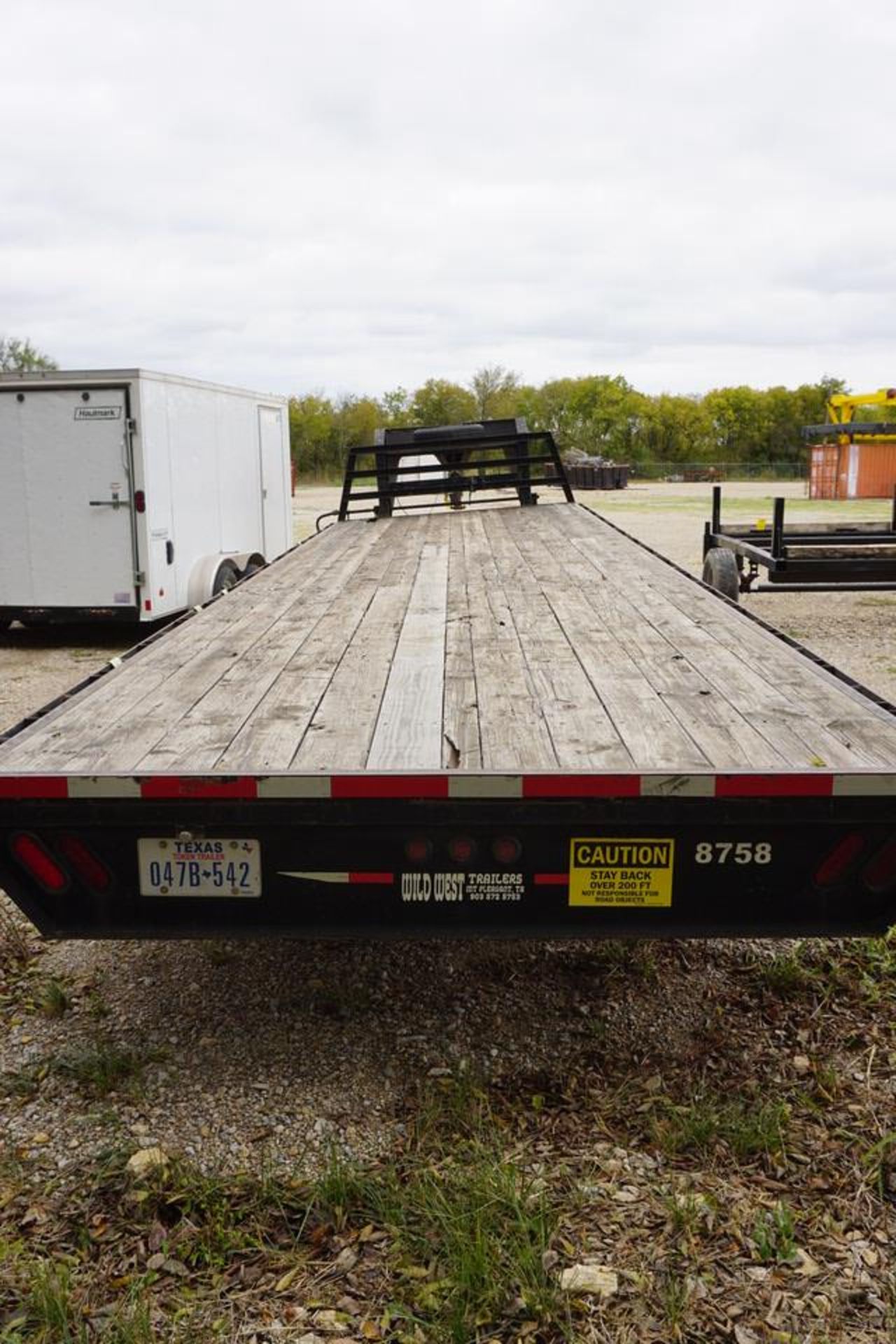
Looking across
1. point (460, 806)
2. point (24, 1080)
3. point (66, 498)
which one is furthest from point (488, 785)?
point (66, 498)

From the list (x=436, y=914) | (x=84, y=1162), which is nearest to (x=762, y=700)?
(x=436, y=914)

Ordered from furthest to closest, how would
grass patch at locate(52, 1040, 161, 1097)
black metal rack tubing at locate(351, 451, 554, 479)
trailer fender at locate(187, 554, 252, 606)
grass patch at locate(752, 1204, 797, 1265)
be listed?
1. trailer fender at locate(187, 554, 252, 606)
2. black metal rack tubing at locate(351, 451, 554, 479)
3. grass patch at locate(52, 1040, 161, 1097)
4. grass patch at locate(752, 1204, 797, 1265)

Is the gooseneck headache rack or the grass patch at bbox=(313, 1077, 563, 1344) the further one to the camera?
the gooseneck headache rack

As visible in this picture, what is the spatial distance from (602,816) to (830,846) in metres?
0.62

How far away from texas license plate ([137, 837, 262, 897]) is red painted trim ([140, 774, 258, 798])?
18 centimetres

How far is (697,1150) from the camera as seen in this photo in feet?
9.87

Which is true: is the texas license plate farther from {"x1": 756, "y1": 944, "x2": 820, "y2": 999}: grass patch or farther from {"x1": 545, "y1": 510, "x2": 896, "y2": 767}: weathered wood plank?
{"x1": 756, "y1": 944, "x2": 820, "y2": 999}: grass patch

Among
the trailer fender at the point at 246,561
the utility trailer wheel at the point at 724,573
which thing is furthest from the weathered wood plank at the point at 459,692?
the trailer fender at the point at 246,561

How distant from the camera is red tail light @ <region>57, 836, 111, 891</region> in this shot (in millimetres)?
3025

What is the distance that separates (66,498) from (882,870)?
8.73 metres

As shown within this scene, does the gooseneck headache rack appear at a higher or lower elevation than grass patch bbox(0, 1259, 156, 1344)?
higher

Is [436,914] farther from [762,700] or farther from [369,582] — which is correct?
[369,582]

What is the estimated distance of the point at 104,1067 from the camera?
3443 millimetres

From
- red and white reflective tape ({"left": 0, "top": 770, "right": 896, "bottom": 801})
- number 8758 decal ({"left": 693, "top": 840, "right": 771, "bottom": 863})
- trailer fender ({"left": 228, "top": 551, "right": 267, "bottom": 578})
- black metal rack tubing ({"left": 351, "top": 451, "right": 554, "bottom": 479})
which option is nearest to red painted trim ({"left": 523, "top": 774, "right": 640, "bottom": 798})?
red and white reflective tape ({"left": 0, "top": 770, "right": 896, "bottom": 801})
